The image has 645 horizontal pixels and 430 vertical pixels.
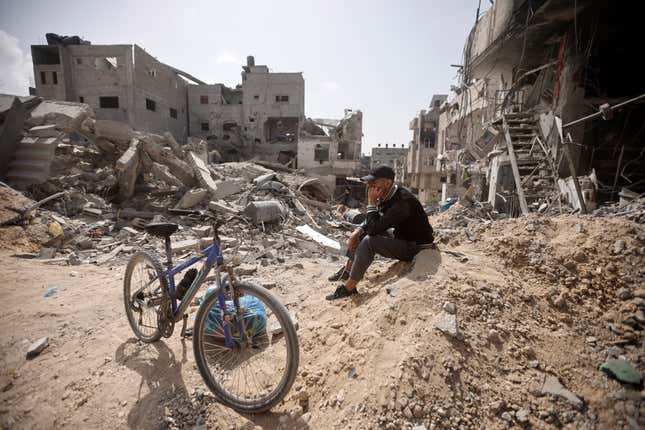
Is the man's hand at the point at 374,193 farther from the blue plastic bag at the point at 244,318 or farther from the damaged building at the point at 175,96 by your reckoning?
the damaged building at the point at 175,96

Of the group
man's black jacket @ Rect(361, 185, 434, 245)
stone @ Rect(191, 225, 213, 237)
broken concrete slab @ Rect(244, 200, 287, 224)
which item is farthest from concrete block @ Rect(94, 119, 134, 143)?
man's black jacket @ Rect(361, 185, 434, 245)

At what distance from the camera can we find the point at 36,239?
5.89 meters

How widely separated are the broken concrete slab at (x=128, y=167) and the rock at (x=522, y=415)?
376 inches

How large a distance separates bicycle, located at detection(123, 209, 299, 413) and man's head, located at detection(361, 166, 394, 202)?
74.8 inches

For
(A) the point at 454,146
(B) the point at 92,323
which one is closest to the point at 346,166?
(A) the point at 454,146

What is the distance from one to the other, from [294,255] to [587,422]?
18.2 feet

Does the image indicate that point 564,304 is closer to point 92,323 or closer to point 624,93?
point 92,323

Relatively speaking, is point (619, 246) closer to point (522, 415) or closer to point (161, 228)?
point (522, 415)

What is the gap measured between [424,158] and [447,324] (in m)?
23.8

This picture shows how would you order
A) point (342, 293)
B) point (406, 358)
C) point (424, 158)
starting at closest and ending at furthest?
point (406, 358)
point (342, 293)
point (424, 158)

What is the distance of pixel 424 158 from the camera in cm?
2398

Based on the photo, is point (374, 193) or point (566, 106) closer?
point (374, 193)

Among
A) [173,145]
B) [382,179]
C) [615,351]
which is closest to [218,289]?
[382,179]

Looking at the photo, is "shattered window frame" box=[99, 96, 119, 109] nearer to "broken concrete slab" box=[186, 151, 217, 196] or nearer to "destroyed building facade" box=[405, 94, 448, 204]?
"broken concrete slab" box=[186, 151, 217, 196]
